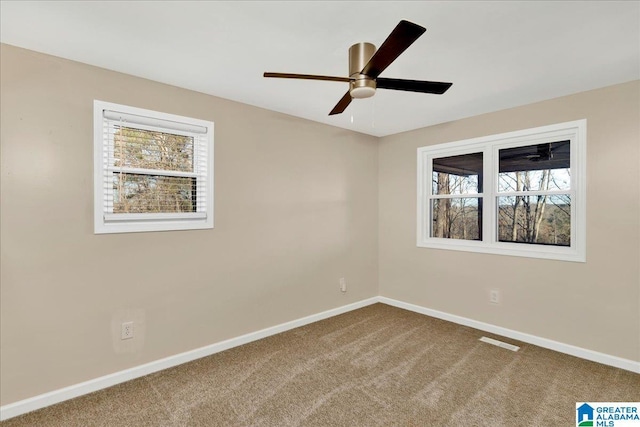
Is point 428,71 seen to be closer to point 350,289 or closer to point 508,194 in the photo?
point 508,194

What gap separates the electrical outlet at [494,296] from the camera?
3.40m

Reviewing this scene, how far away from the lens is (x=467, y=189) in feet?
12.4

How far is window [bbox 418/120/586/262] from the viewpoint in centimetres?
298

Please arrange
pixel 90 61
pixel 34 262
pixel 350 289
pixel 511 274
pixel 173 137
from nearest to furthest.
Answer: pixel 34 262 < pixel 90 61 < pixel 173 137 < pixel 511 274 < pixel 350 289

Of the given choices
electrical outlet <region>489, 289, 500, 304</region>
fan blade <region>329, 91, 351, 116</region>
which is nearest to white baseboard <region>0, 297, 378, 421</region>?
electrical outlet <region>489, 289, 500, 304</region>

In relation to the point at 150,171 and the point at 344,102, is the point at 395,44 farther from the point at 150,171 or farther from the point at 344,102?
the point at 150,171

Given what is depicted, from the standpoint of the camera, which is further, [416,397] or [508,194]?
[508,194]

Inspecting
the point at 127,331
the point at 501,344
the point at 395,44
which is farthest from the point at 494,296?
the point at 127,331

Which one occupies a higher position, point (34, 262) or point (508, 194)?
point (508, 194)

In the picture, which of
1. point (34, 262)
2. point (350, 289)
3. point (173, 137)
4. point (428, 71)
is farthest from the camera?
point (350, 289)

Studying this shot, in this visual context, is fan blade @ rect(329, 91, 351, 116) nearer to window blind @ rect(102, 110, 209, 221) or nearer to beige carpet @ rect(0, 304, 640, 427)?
window blind @ rect(102, 110, 209, 221)

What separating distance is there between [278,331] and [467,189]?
2.69 metres

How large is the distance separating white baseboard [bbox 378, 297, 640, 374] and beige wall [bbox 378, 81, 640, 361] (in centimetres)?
5

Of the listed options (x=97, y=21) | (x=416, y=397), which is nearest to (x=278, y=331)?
(x=416, y=397)
